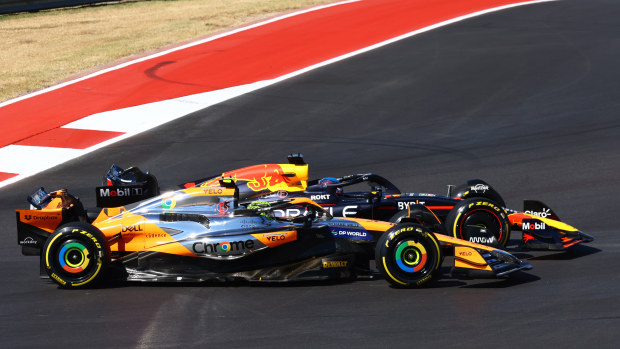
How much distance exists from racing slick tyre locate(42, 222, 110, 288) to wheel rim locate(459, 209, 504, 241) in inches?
152

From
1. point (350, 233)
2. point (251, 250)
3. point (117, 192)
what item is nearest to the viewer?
point (251, 250)

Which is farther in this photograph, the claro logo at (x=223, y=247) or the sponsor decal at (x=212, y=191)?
the sponsor decal at (x=212, y=191)

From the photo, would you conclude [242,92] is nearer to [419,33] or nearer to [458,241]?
[419,33]

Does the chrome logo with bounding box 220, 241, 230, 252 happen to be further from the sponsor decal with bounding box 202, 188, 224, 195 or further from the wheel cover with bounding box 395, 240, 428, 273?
the wheel cover with bounding box 395, 240, 428, 273

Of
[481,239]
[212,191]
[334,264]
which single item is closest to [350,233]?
[334,264]

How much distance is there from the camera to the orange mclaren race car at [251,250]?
27.1 ft

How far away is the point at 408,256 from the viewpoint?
8.27 metres

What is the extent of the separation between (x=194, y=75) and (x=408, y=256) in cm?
1172

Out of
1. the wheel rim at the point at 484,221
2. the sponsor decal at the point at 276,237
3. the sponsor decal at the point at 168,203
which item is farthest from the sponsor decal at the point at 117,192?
the wheel rim at the point at 484,221

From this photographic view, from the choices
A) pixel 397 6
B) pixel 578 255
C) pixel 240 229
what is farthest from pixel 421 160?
pixel 397 6

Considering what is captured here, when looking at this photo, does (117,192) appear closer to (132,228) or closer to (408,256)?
(132,228)

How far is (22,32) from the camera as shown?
79.8 feet

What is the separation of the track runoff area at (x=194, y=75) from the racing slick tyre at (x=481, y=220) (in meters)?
7.44

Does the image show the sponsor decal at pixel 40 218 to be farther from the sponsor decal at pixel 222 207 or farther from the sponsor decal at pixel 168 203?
the sponsor decal at pixel 222 207
